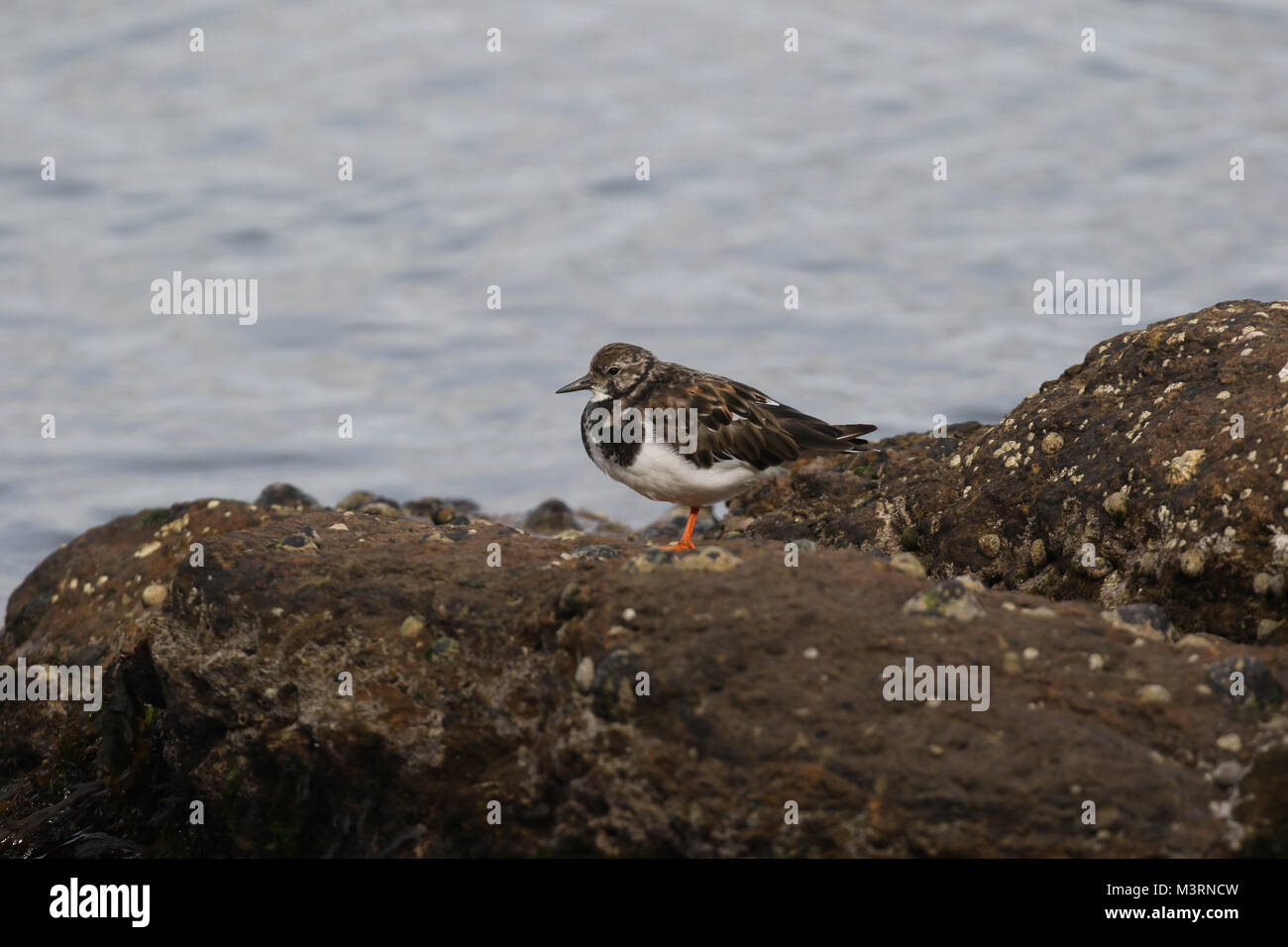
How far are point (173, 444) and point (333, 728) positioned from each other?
9.94 metres

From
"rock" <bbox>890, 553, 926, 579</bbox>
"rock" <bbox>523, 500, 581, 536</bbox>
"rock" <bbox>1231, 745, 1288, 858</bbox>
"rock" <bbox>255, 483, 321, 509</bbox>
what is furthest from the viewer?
"rock" <bbox>523, 500, 581, 536</bbox>

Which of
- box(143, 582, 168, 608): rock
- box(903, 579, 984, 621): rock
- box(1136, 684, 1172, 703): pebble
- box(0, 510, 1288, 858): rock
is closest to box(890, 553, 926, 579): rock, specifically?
box(0, 510, 1288, 858): rock

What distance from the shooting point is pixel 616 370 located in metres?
8.24

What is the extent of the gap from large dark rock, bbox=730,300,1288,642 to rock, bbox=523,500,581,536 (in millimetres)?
4095

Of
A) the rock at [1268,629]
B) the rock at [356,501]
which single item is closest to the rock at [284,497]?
the rock at [356,501]

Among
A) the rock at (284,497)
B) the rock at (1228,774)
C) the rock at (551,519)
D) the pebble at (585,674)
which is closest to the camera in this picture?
the rock at (1228,774)

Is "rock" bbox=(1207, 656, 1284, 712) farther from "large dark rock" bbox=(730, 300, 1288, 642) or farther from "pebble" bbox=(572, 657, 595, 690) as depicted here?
"pebble" bbox=(572, 657, 595, 690)

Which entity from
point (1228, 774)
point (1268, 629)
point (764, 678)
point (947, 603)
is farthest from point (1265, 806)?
point (764, 678)

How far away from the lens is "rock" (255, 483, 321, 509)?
1066cm

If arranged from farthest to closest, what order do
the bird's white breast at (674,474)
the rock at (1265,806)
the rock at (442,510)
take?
the rock at (442,510) < the bird's white breast at (674,474) < the rock at (1265,806)

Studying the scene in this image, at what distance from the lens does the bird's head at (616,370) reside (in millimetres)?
8203

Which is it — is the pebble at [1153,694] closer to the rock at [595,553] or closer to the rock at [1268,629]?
the rock at [1268,629]
